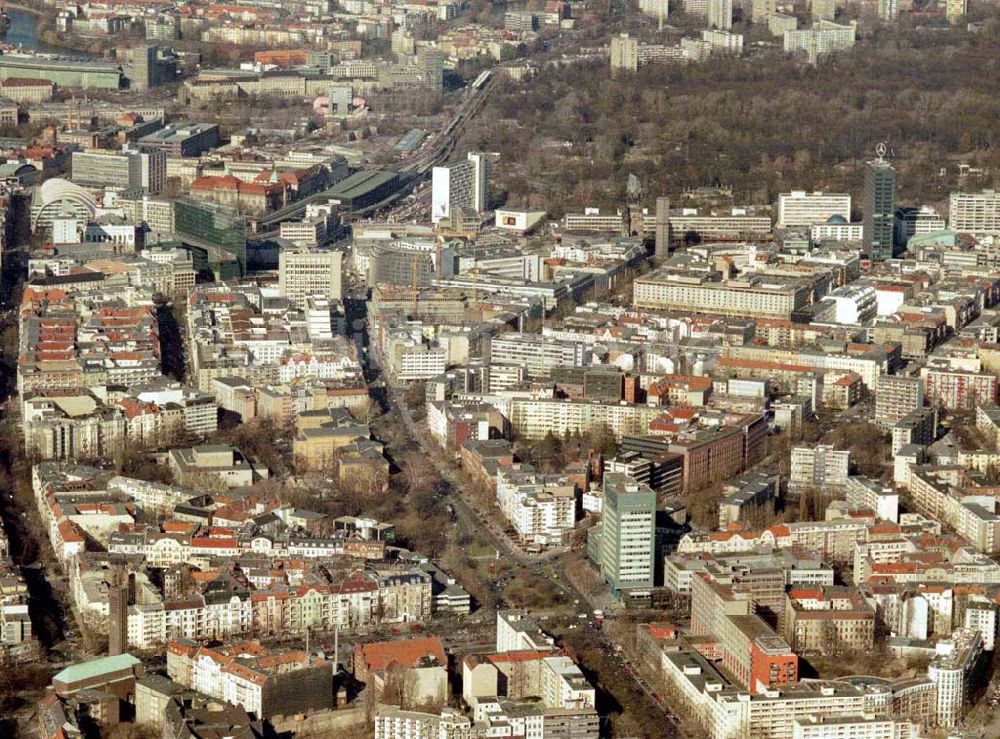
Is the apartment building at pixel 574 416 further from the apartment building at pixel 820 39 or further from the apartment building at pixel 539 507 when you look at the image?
the apartment building at pixel 820 39

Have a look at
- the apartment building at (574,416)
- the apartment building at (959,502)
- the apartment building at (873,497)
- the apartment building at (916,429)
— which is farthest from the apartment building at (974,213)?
the apartment building at (873,497)

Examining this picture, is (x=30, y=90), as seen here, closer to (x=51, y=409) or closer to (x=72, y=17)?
(x=72, y=17)

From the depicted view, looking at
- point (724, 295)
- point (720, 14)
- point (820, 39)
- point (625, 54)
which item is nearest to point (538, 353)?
point (724, 295)

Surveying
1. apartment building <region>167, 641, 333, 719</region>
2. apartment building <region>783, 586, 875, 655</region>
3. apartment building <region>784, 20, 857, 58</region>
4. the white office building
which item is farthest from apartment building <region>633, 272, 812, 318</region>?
apartment building <region>784, 20, 857, 58</region>

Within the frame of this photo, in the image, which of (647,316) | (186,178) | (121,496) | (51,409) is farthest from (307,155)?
(121,496)

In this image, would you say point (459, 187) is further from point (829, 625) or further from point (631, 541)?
point (829, 625)

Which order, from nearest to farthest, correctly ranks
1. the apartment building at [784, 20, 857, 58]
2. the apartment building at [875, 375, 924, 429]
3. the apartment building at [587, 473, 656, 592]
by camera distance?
the apartment building at [587, 473, 656, 592], the apartment building at [875, 375, 924, 429], the apartment building at [784, 20, 857, 58]

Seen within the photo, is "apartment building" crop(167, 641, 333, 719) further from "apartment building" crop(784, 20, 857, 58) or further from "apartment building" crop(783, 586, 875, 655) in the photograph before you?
"apartment building" crop(784, 20, 857, 58)
